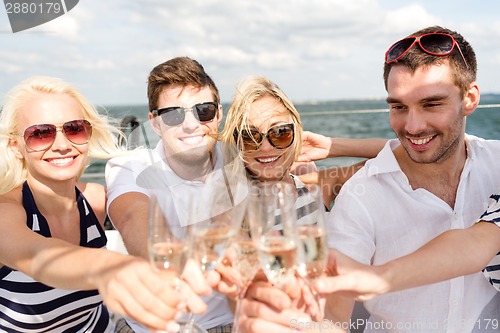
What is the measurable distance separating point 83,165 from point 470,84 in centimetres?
200

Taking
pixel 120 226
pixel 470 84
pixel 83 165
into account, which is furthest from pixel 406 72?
pixel 83 165

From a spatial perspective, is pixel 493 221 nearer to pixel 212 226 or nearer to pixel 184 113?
pixel 212 226

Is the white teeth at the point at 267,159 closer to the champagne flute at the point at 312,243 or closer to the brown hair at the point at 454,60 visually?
the brown hair at the point at 454,60

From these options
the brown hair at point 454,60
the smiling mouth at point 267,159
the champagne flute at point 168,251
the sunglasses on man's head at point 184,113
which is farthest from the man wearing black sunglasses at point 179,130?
the champagne flute at point 168,251

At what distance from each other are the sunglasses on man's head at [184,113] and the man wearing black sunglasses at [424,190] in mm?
1039

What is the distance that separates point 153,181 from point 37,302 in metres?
0.82

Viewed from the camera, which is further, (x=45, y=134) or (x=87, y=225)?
(x=87, y=225)

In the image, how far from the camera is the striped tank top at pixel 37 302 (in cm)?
211

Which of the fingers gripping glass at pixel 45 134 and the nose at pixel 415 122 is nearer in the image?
the fingers gripping glass at pixel 45 134

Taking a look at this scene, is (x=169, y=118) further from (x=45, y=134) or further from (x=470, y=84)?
(x=470, y=84)

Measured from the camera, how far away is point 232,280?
4.58 feet

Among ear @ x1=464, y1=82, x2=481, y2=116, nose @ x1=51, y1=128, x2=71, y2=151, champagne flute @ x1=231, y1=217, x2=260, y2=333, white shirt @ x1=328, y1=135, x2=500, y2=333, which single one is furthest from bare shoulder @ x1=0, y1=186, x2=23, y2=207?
ear @ x1=464, y1=82, x2=481, y2=116

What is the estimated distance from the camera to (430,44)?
2.23m

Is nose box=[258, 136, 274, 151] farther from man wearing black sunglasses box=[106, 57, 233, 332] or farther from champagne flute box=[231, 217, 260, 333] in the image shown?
champagne flute box=[231, 217, 260, 333]
